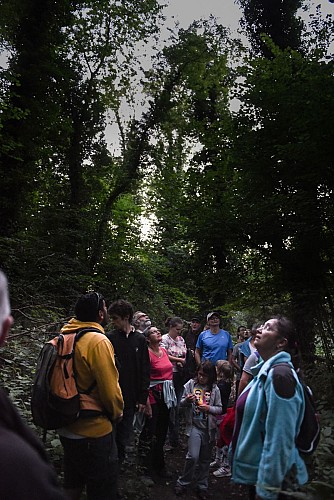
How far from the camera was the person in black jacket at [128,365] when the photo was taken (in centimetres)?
446

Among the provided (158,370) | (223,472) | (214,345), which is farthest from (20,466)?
(214,345)

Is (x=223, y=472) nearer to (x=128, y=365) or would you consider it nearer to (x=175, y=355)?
(x=175, y=355)

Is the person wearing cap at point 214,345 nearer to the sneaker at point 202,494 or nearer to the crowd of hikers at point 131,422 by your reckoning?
the crowd of hikers at point 131,422

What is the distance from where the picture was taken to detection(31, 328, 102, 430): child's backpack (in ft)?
9.60

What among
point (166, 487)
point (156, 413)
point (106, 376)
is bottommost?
point (166, 487)

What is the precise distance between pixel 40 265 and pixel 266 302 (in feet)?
21.0

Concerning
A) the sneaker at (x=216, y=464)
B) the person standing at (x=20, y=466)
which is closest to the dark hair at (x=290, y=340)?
the person standing at (x=20, y=466)

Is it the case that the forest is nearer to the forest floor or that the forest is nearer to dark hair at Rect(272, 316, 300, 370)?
dark hair at Rect(272, 316, 300, 370)

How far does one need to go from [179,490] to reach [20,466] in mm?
4527

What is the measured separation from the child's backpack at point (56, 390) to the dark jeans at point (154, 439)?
8.75ft

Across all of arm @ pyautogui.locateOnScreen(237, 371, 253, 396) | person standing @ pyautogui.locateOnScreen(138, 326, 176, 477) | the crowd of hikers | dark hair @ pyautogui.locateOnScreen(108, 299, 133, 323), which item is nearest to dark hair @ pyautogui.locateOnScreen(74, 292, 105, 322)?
the crowd of hikers

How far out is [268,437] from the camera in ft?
7.79

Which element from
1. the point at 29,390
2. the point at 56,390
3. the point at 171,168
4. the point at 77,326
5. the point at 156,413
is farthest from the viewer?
the point at 171,168

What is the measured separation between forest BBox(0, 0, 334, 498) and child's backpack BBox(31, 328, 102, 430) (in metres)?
1.81
